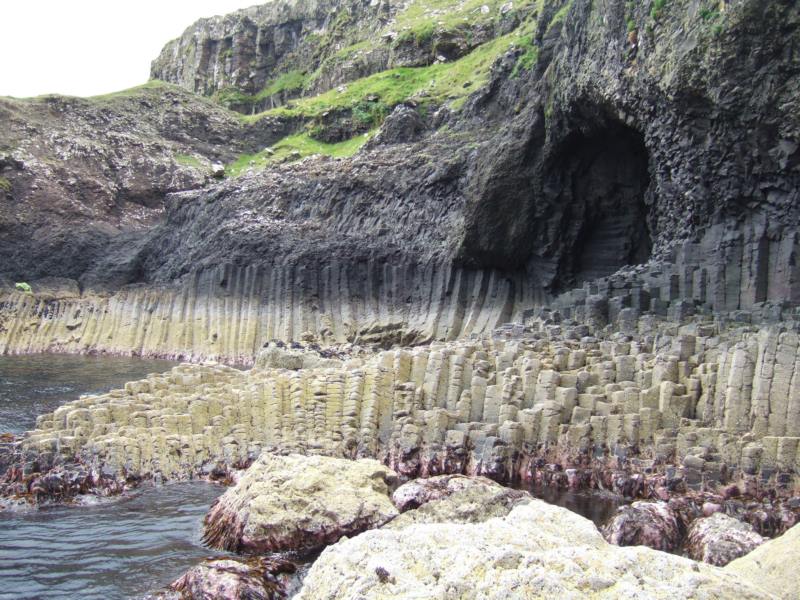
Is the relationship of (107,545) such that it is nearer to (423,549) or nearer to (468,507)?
(468,507)

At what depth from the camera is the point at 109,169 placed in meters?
59.2

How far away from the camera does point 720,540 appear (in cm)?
954

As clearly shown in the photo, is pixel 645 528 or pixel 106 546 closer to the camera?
pixel 645 528

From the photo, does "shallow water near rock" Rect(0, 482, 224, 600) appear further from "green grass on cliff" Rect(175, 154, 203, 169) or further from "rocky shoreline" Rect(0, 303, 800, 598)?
"green grass on cliff" Rect(175, 154, 203, 169)

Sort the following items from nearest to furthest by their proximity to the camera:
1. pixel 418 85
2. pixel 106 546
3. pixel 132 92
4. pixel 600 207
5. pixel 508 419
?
pixel 106 546 < pixel 508 419 < pixel 600 207 < pixel 418 85 < pixel 132 92

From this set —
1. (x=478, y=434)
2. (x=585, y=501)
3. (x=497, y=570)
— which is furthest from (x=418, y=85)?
(x=497, y=570)

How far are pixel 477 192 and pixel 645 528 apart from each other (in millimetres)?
23694

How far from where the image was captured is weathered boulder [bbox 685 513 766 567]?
30.2 ft

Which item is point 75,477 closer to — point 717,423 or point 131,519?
point 131,519

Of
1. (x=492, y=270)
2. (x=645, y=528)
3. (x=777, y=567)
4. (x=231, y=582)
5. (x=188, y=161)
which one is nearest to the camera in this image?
(x=777, y=567)

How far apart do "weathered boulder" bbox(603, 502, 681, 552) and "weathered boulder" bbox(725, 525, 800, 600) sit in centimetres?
355

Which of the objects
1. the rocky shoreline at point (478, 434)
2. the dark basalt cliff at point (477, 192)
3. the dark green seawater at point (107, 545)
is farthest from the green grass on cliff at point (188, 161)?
the dark green seawater at point (107, 545)

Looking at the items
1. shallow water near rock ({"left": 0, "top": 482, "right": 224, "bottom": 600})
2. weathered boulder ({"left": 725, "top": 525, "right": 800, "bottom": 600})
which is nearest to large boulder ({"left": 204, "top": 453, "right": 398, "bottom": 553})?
shallow water near rock ({"left": 0, "top": 482, "right": 224, "bottom": 600})

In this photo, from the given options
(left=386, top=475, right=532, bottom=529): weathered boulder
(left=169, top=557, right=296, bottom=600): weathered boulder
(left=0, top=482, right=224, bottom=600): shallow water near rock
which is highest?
(left=386, top=475, right=532, bottom=529): weathered boulder
